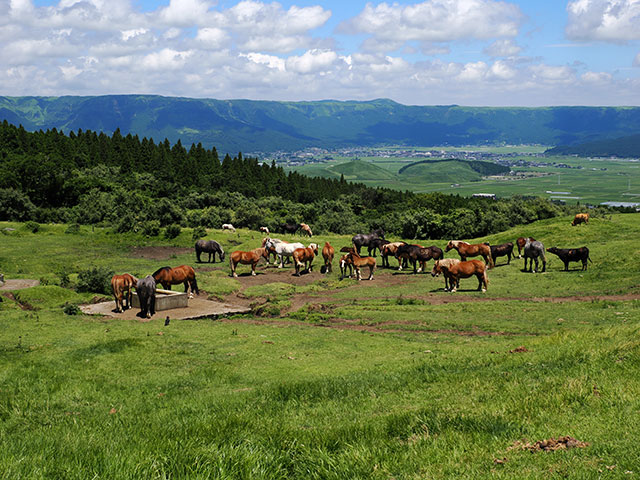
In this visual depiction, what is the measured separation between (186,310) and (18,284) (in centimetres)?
1275

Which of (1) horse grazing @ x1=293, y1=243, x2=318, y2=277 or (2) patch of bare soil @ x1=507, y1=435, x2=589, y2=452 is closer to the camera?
(2) patch of bare soil @ x1=507, y1=435, x2=589, y2=452

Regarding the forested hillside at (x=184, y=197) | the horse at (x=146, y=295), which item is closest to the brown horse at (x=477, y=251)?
the horse at (x=146, y=295)

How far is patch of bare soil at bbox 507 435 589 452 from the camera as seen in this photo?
666cm

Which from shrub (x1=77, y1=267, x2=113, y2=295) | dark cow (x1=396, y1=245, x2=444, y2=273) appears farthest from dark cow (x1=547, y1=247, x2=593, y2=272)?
shrub (x1=77, y1=267, x2=113, y2=295)

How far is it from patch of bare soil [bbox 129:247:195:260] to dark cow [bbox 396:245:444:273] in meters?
21.6

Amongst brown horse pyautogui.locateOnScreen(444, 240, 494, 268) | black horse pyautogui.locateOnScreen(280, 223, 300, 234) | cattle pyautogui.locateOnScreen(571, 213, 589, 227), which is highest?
cattle pyautogui.locateOnScreen(571, 213, 589, 227)

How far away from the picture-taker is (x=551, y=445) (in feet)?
22.1

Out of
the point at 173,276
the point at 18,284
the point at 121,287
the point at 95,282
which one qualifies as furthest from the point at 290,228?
the point at 121,287

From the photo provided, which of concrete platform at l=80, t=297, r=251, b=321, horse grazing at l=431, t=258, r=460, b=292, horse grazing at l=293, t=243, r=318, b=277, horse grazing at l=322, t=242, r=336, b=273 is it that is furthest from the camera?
horse grazing at l=322, t=242, r=336, b=273

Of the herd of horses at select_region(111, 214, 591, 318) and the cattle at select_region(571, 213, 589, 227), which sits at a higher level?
the cattle at select_region(571, 213, 589, 227)

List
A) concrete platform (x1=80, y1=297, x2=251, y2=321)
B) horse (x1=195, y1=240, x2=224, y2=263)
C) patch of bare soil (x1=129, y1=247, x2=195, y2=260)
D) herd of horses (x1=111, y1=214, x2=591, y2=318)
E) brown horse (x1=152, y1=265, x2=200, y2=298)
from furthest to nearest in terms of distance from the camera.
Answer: patch of bare soil (x1=129, y1=247, x2=195, y2=260) < horse (x1=195, y1=240, x2=224, y2=263) < brown horse (x1=152, y1=265, x2=200, y2=298) < herd of horses (x1=111, y1=214, x2=591, y2=318) < concrete platform (x1=80, y1=297, x2=251, y2=321)

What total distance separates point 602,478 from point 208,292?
28.9 m

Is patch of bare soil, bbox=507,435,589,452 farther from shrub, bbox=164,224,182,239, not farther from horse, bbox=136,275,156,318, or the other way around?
shrub, bbox=164,224,182,239

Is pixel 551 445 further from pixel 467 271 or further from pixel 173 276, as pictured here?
pixel 173 276
